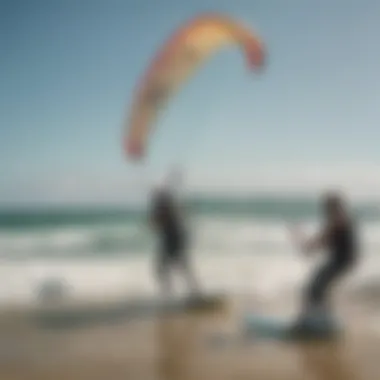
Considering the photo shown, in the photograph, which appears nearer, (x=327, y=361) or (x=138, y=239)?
(x=327, y=361)

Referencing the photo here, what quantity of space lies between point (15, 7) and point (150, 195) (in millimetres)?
519

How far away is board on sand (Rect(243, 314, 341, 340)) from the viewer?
5.16ft

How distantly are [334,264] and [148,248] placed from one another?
0.39 metres

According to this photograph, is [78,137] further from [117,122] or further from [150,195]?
[150,195]

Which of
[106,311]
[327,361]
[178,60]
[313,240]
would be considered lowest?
[327,361]

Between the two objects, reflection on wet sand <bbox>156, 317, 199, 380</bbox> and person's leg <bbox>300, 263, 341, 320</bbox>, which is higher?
person's leg <bbox>300, 263, 341, 320</bbox>

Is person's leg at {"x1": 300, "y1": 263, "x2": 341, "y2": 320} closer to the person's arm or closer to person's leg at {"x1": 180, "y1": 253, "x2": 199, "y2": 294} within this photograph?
the person's arm

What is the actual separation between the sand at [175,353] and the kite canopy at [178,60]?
Answer: 376mm

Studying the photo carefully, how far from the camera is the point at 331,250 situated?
1595 millimetres

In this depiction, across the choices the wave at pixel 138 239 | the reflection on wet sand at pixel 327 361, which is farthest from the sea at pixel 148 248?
the reflection on wet sand at pixel 327 361

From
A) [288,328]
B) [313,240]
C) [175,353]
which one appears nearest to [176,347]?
[175,353]

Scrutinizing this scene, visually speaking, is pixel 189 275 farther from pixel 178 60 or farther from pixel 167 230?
pixel 178 60

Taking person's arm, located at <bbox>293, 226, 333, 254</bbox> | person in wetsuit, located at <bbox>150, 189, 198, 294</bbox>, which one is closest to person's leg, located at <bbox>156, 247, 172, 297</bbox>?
person in wetsuit, located at <bbox>150, 189, 198, 294</bbox>

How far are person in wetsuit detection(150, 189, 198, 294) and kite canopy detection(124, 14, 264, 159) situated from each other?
0.37 ft
